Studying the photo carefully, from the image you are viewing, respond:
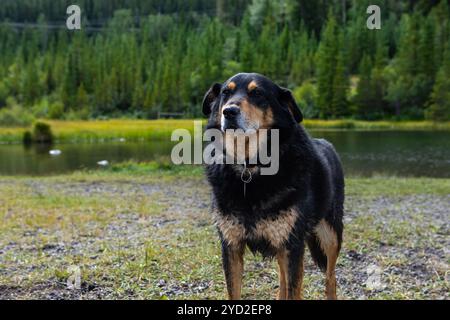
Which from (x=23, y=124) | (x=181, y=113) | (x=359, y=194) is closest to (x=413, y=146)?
(x=359, y=194)

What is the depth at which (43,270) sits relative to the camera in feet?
29.0

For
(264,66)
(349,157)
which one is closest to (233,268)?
(349,157)

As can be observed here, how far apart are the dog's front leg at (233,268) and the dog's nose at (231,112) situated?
1416mm

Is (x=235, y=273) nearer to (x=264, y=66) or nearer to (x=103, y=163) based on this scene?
(x=103, y=163)

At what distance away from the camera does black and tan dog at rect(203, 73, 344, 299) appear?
219 inches

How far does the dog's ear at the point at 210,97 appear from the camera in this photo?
624 cm

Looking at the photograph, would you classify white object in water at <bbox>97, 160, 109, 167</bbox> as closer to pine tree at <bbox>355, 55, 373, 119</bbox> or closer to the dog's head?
the dog's head

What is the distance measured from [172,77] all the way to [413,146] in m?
69.8

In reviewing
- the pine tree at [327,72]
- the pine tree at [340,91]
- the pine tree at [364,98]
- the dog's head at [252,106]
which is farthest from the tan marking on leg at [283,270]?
the pine tree at [364,98]

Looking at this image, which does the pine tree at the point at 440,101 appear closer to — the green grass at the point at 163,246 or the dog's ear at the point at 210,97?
the green grass at the point at 163,246

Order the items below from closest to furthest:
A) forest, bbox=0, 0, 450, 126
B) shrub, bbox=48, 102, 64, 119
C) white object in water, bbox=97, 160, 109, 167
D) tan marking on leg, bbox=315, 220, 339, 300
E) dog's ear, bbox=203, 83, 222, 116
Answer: dog's ear, bbox=203, 83, 222, 116
tan marking on leg, bbox=315, 220, 339, 300
white object in water, bbox=97, 160, 109, 167
forest, bbox=0, 0, 450, 126
shrub, bbox=48, 102, 64, 119

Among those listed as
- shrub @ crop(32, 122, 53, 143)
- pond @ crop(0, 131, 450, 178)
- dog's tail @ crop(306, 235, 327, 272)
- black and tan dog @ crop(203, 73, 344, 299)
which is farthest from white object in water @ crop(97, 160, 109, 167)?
black and tan dog @ crop(203, 73, 344, 299)

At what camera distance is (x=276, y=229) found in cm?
562

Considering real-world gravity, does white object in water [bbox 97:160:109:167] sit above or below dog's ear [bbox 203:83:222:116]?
below
